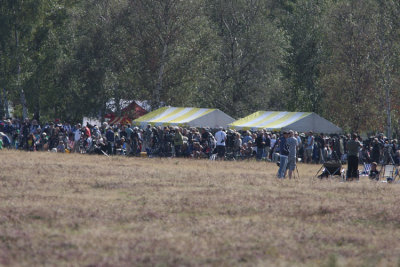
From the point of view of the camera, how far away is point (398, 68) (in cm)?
4662

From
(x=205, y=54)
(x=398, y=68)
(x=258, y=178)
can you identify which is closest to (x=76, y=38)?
(x=205, y=54)

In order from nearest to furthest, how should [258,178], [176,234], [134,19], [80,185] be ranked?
[176,234]
[80,185]
[258,178]
[134,19]

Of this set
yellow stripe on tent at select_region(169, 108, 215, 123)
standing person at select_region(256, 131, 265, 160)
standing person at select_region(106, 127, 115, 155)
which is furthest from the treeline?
standing person at select_region(106, 127, 115, 155)

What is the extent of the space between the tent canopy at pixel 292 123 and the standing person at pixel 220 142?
4.45m

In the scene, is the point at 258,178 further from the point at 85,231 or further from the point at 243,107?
the point at 243,107

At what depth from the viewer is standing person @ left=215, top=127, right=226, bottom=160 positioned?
33.9 meters

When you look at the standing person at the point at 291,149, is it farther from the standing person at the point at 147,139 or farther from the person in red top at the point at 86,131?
the person in red top at the point at 86,131

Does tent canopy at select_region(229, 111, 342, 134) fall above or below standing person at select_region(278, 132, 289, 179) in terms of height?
above

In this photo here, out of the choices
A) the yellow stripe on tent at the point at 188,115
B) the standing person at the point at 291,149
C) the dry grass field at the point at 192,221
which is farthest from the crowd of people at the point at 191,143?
the dry grass field at the point at 192,221

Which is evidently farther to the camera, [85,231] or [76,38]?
[76,38]

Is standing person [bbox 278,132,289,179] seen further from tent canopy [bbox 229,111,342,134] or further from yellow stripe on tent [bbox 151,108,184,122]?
yellow stripe on tent [bbox 151,108,184,122]

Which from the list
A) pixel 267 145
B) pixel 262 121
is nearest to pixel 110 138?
pixel 267 145

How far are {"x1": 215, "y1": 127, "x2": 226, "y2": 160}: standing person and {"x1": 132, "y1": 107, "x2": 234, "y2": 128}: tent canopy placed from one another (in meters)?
6.34

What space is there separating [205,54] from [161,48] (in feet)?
10.8
